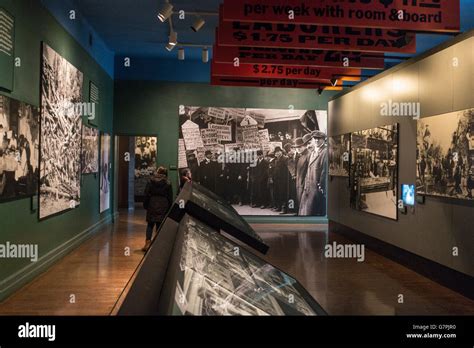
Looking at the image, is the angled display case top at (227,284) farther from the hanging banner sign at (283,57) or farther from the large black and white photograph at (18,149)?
the hanging banner sign at (283,57)

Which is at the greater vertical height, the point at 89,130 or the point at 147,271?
the point at 89,130

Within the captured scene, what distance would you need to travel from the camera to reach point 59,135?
7469 mm

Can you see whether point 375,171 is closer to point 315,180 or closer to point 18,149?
point 315,180

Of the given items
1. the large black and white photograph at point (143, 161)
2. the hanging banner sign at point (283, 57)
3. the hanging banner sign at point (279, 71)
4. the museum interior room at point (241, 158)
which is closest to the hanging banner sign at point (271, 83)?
the museum interior room at point (241, 158)

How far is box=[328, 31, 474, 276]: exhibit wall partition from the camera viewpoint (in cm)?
579

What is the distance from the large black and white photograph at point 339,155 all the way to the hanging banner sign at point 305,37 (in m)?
4.08

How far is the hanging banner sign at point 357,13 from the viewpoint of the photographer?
205 inches

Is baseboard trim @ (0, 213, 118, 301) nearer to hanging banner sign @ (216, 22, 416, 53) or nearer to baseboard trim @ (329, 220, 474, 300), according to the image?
hanging banner sign @ (216, 22, 416, 53)

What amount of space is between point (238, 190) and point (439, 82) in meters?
7.54

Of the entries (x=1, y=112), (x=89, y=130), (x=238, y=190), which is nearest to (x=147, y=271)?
(x=1, y=112)

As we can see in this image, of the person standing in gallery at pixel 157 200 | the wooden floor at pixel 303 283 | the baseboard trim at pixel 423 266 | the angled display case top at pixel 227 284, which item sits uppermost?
the angled display case top at pixel 227 284

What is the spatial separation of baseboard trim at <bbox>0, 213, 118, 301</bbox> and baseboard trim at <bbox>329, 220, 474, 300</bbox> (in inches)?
213

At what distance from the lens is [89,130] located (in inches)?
386
